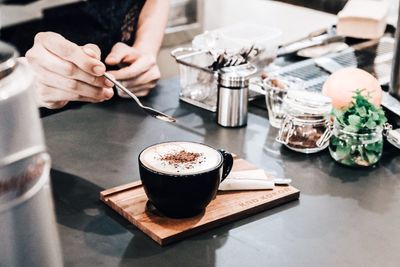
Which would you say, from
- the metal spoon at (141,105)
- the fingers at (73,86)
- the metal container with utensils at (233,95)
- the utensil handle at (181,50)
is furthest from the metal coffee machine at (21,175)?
the utensil handle at (181,50)

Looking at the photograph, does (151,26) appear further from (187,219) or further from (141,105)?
(187,219)

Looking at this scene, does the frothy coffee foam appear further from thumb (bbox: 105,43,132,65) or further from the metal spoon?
thumb (bbox: 105,43,132,65)

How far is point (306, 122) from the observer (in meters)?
1.31

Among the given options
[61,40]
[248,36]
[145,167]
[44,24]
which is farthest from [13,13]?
[145,167]

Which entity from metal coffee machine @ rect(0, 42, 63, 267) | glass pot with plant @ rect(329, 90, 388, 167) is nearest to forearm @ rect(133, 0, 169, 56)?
glass pot with plant @ rect(329, 90, 388, 167)

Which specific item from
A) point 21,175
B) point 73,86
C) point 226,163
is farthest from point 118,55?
point 21,175

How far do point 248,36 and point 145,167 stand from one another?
0.85 metres

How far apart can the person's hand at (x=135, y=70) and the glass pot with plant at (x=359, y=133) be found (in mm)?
550

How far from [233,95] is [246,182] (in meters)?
0.33

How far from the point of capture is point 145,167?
100 centimetres

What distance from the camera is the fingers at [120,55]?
1.64 meters

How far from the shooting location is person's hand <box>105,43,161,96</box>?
162cm

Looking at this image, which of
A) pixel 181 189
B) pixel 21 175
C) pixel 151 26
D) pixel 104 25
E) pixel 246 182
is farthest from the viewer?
pixel 104 25

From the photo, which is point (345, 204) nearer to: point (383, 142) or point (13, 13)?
point (383, 142)
